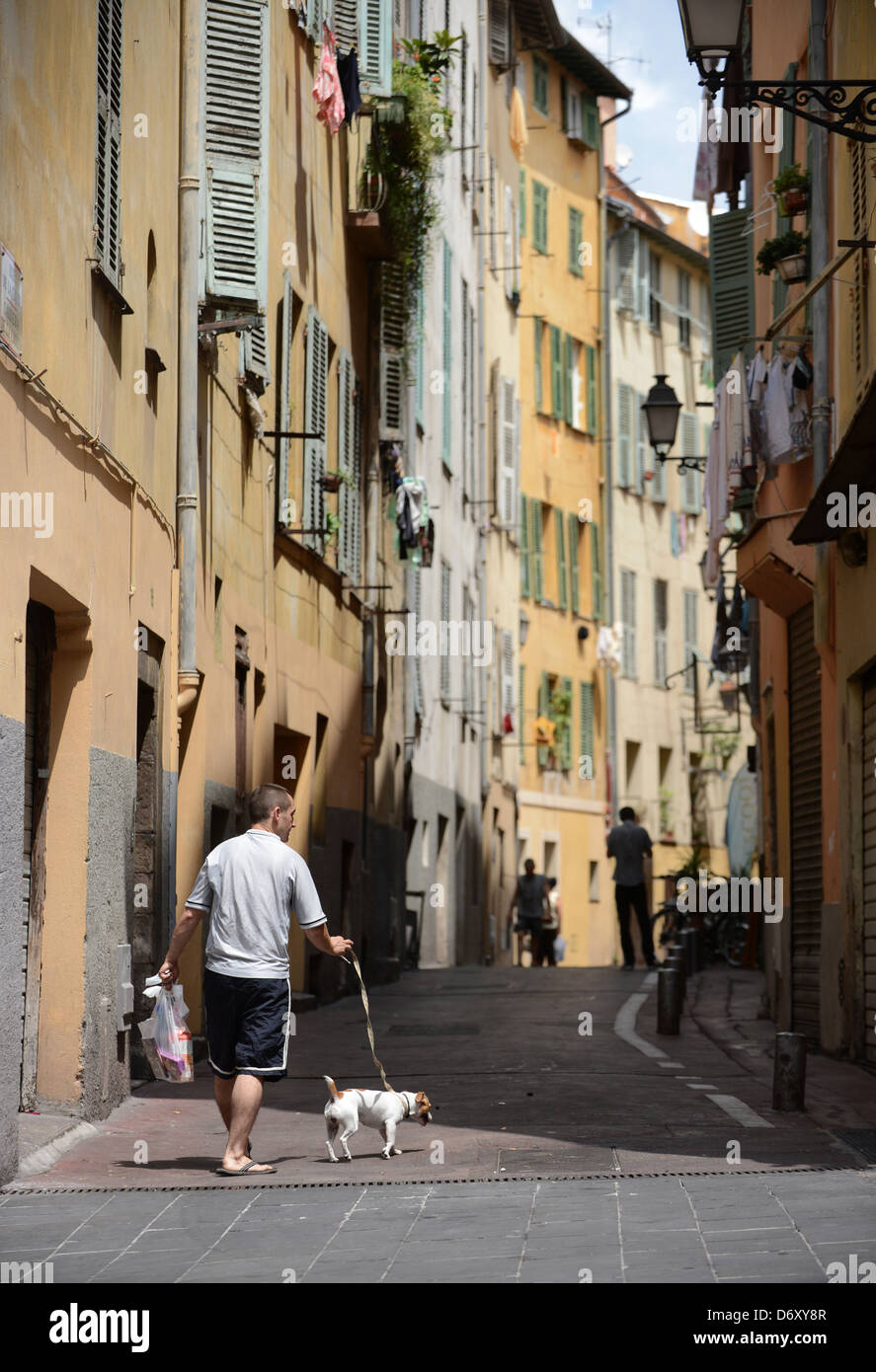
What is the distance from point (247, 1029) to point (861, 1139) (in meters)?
3.03

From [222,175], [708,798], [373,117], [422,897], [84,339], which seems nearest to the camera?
[84,339]

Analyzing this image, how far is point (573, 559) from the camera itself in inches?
1684

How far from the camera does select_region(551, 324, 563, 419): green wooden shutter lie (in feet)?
138

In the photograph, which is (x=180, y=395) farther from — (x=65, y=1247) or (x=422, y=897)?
(x=422, y=897)

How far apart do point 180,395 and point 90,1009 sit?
14.5ft

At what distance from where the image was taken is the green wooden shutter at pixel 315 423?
18.4 m

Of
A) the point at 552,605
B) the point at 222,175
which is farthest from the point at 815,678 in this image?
the point at 552,605

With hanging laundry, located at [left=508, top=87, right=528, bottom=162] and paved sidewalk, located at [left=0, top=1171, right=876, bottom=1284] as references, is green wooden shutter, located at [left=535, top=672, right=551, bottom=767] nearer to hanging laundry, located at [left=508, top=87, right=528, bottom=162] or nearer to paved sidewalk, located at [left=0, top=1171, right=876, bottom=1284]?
hanging laundry, located at [left=508, top=87, right=528, bottom=162]

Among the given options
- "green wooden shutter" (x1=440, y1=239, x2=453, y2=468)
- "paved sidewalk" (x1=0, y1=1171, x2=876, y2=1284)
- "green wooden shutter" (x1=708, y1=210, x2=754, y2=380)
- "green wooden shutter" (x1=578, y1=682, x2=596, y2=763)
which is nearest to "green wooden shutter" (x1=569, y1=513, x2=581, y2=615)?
"green wooden shutter" (x1=578, y1=682, x2=596, y2=763)

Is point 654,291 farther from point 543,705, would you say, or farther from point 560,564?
point 543,705

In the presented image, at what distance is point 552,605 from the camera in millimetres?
41688

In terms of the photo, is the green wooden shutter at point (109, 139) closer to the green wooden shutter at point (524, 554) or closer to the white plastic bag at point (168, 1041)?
the white plastic bag at point (168, 1041)

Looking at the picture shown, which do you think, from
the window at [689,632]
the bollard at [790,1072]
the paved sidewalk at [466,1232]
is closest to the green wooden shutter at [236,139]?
the bollard at [790,1072]

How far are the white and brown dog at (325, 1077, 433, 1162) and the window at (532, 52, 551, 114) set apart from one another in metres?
35.4
